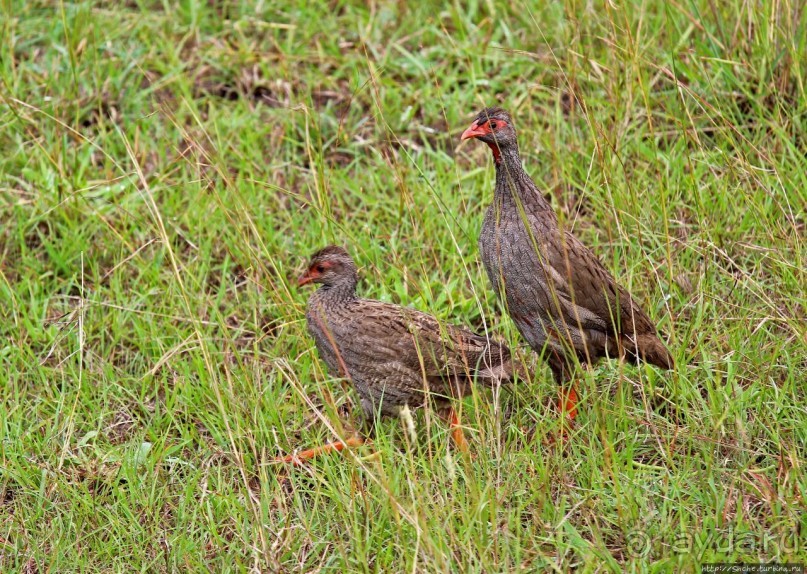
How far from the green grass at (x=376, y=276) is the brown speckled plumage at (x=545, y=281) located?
147 millimetres

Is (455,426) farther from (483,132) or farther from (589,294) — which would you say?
(483,132)

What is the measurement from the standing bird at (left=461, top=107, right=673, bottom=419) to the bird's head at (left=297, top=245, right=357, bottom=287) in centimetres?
72

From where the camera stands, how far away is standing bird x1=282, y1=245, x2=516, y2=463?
562 cm

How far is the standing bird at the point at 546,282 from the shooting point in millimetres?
5441

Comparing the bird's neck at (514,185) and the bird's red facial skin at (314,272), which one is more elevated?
the bird's neck at (514,185)

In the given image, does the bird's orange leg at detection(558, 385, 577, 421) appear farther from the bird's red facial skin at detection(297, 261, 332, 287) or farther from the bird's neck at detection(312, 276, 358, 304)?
the bird's red facial skin at detection(297, 261, 332, 287)

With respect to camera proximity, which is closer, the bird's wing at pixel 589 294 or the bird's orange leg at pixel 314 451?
the bird's orange leg at pixel 314 451

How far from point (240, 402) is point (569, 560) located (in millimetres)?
1923

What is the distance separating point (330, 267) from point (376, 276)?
808 mm

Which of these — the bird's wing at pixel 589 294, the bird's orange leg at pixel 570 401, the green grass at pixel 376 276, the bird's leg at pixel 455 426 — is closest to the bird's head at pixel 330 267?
the green grass at pixel 376 276

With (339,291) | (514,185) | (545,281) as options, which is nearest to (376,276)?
(339,291)

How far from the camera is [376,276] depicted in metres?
6.64

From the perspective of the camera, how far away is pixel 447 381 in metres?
5.77

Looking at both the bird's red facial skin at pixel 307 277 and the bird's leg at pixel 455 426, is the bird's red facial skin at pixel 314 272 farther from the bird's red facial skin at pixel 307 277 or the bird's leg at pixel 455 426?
the bird's leg at pixel 455 426
